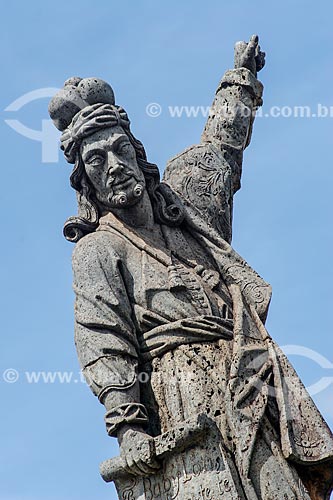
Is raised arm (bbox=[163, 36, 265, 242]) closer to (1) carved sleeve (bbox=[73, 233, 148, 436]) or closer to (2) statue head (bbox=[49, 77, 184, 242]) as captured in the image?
(2) statue head (bbox=[49, 77, 184, 242])

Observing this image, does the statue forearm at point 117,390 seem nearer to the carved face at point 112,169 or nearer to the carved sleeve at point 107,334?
the carved sleeve at point 107,334

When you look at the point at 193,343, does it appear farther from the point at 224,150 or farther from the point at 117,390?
the point at 224,150

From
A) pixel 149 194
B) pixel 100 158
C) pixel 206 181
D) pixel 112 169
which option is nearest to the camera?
pixel 112 169

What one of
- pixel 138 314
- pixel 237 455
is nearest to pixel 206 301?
pixel 138 314

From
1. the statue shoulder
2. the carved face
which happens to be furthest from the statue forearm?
the statue shoulder

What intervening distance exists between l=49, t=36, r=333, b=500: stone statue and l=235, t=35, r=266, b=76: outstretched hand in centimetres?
108

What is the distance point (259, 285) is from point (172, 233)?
84cm

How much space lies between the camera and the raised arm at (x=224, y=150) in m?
13.1

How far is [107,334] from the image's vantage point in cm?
1158

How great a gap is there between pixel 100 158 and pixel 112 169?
0.58 feet

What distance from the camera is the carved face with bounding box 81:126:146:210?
12.2 m

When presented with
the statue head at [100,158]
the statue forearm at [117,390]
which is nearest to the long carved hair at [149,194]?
the statue head at [100,158]

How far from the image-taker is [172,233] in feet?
41.2

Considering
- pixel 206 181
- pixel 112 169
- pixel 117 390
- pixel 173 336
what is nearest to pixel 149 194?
pixel 112 169
